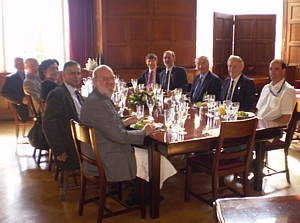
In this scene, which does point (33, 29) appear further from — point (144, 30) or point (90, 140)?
point (90, 140)

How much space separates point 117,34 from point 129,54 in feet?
1.53

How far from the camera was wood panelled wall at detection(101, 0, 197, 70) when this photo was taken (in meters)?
8.10

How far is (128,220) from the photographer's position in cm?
344

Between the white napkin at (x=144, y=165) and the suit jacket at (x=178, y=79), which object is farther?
the suit jacket at (x=178, y=79)

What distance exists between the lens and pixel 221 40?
345 inches

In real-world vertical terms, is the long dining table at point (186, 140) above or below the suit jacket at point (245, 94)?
below

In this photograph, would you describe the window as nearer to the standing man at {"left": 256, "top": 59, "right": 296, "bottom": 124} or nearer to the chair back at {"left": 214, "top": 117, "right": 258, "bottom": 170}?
the standing man at {"left": 256, "top": 59, "right": 296, "bottom": 124}

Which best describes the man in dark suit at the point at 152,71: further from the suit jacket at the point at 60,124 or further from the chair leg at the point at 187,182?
the chair leg at the point at 187,182

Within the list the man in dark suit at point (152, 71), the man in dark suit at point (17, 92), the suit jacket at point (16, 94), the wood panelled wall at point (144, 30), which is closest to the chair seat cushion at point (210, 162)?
the man in dark suit at point (17, 92)

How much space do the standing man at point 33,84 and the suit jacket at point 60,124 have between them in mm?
1351

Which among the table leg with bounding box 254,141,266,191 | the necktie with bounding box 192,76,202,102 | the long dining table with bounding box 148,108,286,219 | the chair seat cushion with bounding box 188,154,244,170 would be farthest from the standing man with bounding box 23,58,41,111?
the table leg with bounding box 254,141,266,191

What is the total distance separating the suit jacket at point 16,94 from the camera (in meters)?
5.52

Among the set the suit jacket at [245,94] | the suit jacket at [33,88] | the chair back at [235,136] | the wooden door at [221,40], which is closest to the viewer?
the chair back at [235,136]

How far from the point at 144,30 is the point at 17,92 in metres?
3.22
